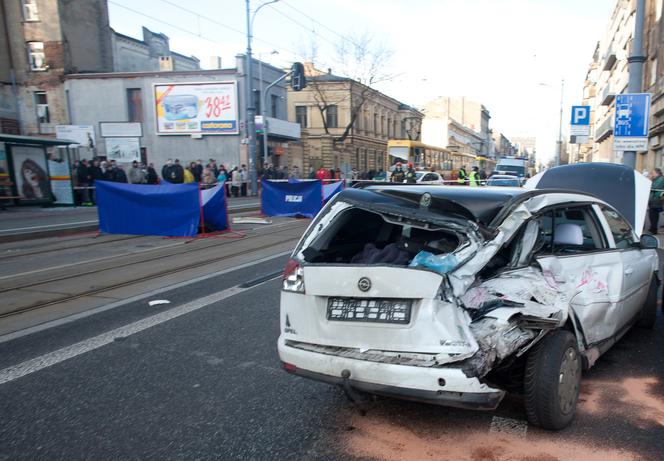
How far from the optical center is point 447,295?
2826mm

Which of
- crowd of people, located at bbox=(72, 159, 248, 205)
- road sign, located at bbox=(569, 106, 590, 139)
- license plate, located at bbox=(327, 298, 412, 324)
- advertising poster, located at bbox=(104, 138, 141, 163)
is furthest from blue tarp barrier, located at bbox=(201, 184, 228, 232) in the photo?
advertising poster, located at bbox=(104, 138, 141, 163)

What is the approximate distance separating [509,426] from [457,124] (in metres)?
89.9

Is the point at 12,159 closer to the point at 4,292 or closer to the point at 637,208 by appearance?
the point at 4,292

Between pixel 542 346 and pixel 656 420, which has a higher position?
pixel 542 346

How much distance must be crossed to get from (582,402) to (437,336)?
1.49 metres

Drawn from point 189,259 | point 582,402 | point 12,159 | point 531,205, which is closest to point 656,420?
point 582,402

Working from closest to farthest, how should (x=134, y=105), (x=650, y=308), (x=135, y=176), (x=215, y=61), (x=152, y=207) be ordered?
(x=650, y=308)
(x=152, y=207)
(x=135, y=176)
(x=134, y=105)
(x=215, y=61)

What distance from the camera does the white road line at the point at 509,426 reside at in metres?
3.10

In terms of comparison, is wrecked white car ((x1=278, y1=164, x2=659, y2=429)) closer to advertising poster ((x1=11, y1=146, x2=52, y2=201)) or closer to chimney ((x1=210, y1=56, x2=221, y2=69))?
advertising poster ((x1=11, y1=146, x2=52, y2=201))

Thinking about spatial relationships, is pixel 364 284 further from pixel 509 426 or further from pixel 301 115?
pixel 301 115

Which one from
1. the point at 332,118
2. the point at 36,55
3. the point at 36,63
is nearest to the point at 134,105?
the point at 36,63

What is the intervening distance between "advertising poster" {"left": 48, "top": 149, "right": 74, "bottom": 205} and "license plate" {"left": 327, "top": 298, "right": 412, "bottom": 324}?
18609mm

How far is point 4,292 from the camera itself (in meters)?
7.09

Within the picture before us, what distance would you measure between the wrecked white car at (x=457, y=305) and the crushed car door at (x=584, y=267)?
1 centimetres
